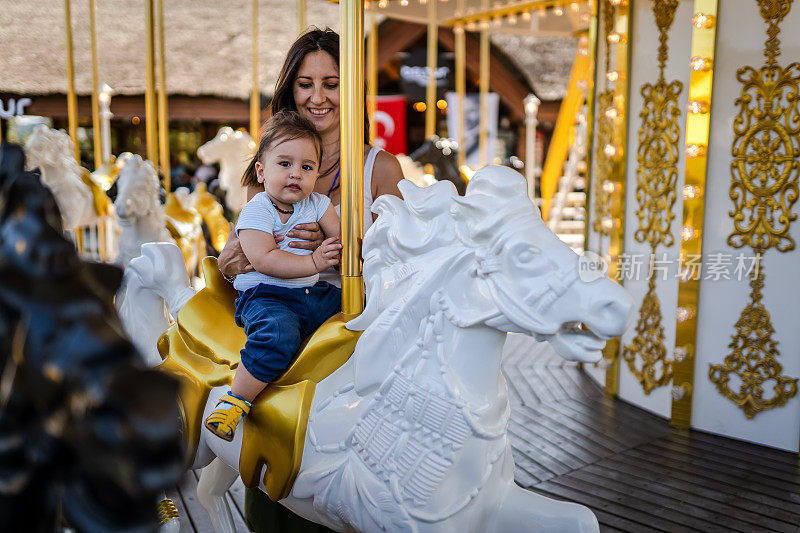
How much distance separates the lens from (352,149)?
1.61m

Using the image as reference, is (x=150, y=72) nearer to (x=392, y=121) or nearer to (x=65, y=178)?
(x=65, y=178)

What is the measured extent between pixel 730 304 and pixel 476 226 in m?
2.74

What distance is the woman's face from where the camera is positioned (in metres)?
1.82

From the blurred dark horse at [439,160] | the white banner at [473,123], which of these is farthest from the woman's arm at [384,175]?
the white banner at [473,123]

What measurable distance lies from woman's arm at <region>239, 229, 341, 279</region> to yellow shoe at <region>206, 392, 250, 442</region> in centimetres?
30

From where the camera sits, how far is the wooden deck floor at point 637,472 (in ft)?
8.52

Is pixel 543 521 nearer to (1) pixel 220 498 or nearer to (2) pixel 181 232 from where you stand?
(1) pixel 220 498

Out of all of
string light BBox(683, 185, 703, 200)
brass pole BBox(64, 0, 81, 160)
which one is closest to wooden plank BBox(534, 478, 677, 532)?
string light BBox(683, 185, 703, 200)

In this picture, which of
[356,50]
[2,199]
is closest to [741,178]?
[356,50]

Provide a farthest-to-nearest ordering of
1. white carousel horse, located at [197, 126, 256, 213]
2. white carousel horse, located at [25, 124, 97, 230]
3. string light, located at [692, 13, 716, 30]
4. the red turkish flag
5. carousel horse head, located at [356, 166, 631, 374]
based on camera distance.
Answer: the red turkish flag < white carousel horse, located at [197, 126, 256, 213] < white carousel horse, located at [25, 124, 97, 230] < string light, located at [692, 13, 716, 30] < carousel horse head, located at [356, 166, 631, 374]

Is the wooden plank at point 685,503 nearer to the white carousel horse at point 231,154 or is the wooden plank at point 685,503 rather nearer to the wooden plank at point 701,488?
the wooden plank at point 701,488

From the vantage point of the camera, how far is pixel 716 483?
115 inches

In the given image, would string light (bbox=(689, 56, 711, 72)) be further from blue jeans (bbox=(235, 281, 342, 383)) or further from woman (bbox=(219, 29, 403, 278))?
blue jeans (bbox=(235, 281, 342, 383))

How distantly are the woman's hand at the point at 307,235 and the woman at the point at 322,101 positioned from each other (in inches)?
Result: 7.1
